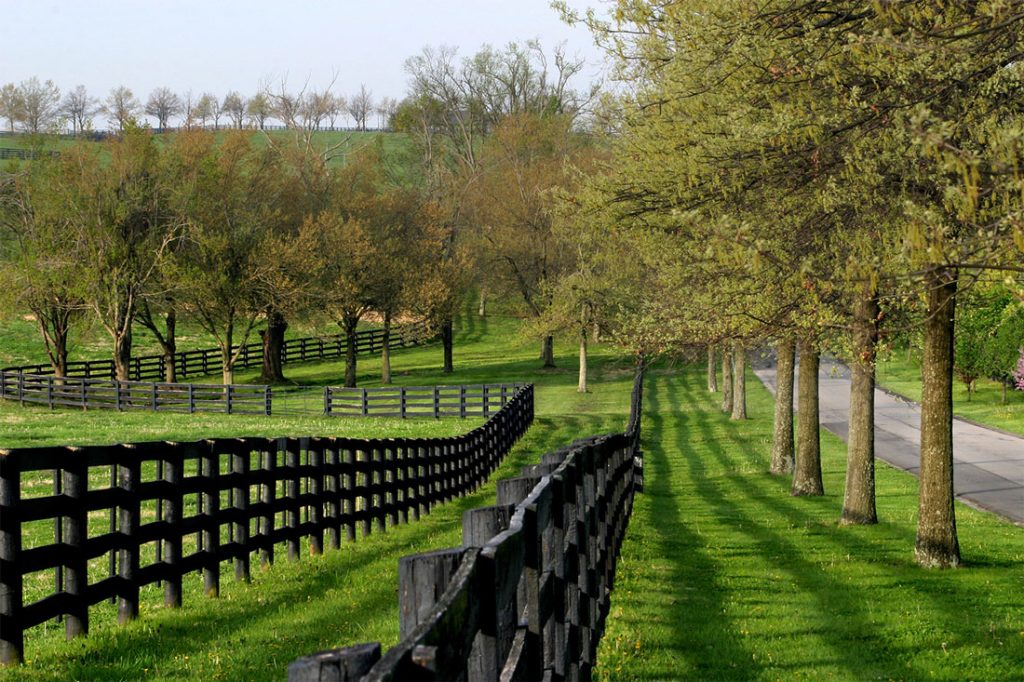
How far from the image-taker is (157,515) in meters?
9.89

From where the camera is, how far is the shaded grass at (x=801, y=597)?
28.1ft

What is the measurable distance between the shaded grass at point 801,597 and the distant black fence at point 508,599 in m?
0.81

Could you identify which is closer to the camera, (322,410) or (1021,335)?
(322,410)

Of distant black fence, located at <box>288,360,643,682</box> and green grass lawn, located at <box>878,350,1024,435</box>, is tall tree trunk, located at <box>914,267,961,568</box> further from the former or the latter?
green grass lawn, located at <box>878,350,1024,435</box>

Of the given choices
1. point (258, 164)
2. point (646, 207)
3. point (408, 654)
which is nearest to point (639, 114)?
point (646, 207)

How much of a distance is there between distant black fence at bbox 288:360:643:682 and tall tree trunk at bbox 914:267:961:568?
6.34m

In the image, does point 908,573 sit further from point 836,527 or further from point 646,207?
point 646,207

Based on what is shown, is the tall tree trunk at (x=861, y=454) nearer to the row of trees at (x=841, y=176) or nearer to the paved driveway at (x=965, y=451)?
the row of trees at (x=841, y=176)

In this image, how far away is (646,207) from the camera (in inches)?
622

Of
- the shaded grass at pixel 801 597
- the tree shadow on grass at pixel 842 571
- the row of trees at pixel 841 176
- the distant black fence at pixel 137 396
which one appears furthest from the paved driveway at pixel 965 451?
the distant black fence at pixel 137 396

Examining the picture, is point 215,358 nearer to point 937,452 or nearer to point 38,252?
point 38,252

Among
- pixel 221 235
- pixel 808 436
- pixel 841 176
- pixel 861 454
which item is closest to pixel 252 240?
pixel 221 235

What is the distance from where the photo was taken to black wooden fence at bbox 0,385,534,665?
7.30m

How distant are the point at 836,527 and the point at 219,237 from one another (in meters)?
41.8
